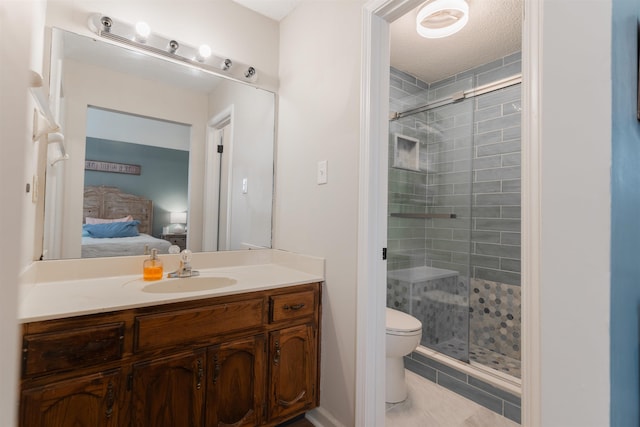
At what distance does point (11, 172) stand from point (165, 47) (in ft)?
5.96

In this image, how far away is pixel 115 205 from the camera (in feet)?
5.24

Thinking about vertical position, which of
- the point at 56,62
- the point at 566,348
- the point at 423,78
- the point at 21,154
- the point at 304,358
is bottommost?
the point at 304,358

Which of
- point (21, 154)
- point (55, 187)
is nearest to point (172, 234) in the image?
point (55, 187)

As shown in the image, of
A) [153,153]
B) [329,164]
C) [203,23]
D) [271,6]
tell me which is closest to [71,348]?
[153,153]

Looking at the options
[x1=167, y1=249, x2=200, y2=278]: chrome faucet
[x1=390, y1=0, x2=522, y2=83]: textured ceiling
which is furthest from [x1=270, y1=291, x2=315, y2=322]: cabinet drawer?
[x1=390, y1=0, x2=522, y2=83]: textured ceiling

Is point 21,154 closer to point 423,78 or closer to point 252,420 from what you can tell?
point 252,420

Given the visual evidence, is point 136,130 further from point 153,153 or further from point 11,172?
point 11,172

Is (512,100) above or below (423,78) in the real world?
below

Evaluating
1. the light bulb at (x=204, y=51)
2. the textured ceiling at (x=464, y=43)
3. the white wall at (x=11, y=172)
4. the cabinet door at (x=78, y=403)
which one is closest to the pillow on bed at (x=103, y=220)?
the cabinet door at (x=78, y=403)

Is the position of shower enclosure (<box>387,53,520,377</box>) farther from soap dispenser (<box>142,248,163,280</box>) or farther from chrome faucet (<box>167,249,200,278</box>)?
soap dispenser (<box>142,248,163,280</box>)

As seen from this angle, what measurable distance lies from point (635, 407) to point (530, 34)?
0.97 metres

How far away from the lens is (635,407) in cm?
50

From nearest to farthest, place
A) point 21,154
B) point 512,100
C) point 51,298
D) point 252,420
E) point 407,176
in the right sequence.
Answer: point 21,154
point 51,298
point 252,420
point 512,100
point 407,176

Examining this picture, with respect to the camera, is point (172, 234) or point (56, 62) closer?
point (56, 62)
